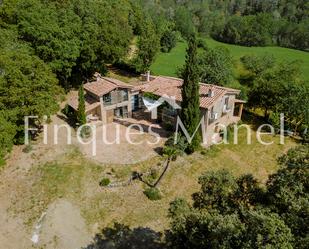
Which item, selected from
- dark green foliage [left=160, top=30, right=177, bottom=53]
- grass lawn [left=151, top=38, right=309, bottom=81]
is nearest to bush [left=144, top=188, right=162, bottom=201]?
grass lawn [left=151, top=38, right=309, bottom=81]

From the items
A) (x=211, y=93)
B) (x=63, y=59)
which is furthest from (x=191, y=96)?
(x=63, y=59)

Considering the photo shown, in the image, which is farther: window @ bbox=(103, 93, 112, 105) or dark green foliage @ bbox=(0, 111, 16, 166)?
window @ bbox=(103, 93, 112, 105)

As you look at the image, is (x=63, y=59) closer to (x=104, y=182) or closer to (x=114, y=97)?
(x=114, y=97)

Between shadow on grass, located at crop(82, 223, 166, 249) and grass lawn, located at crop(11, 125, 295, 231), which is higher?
grass lawn, located at crop(11, 125, 295, 231)

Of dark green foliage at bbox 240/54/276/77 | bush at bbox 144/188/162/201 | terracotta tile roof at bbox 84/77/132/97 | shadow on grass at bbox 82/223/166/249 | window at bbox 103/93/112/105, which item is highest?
terracotta tile roof at bbox 84/77/132/97

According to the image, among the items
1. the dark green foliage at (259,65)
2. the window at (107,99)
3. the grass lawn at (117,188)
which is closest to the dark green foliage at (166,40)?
the dark green foliage at (259,65)

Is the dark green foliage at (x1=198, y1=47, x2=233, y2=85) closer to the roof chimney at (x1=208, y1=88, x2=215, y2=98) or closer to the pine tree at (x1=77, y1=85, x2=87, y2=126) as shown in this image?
the roof chimney at (x1=208, y1=88, x2=215, y2=98)

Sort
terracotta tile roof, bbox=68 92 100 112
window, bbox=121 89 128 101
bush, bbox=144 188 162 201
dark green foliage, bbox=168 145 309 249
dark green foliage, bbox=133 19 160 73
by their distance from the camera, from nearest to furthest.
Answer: dark green foliage, bbox=168 145 309 249 < bush, bbox=144 188 162 201 < terracotta tile roof, bbox=68 92 100 112 < window, bbox=121 89 128 101 < dark green foliage, bbox=133 19 160 73
